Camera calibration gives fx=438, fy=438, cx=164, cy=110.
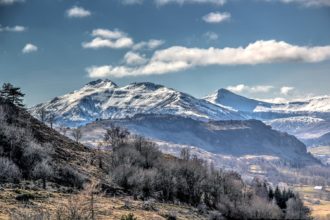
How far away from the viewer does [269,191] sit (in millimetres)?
163875

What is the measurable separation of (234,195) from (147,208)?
5815cm

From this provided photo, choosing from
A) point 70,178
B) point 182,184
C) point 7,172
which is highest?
point 7,172

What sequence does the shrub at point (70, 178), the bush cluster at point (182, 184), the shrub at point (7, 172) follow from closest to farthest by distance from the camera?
1. the shrub at point (7, 172)
2. the shrub at point (70, 178)
3. the bush cluster at point (182, 184)

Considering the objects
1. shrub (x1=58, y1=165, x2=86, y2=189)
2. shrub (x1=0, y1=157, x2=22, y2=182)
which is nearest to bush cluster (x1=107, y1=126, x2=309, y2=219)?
shrub (x1=58, y1=165, x2=86, y2=189)

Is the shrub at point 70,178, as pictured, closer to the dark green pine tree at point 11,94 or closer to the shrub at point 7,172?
the shrub at point 7,172

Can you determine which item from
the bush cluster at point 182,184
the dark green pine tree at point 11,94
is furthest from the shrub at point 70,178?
the dark green pine tree at point 11,94

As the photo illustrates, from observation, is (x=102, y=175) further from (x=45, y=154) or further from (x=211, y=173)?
(x=211, y=173)

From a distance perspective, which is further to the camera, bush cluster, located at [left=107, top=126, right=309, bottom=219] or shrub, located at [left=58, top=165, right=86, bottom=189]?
bush cluster, located at [left=107, top=126, right=309, bottom=219]

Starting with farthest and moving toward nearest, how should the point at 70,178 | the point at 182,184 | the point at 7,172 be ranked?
the point at 182,184 < the point at 70,178 < the point at 7,172

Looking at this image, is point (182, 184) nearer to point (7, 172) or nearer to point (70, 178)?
point (70, 178)

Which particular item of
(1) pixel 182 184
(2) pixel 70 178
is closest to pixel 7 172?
(2) pixel 70 178

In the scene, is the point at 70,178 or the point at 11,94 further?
the point at 11,94

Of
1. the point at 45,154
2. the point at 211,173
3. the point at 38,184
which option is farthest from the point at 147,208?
the point at 211,173

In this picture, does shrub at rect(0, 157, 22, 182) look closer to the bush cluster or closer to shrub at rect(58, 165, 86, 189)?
shrub at rect(58, 165, 86, 189)
